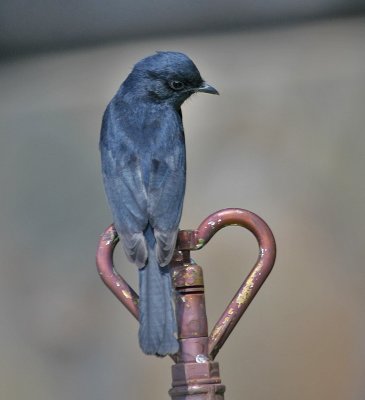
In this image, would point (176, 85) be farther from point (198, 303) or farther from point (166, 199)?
point (198, 303)

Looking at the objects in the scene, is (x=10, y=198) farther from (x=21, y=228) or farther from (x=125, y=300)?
(x=125, y=300)

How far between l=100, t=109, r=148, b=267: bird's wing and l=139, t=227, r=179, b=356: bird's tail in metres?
0.09

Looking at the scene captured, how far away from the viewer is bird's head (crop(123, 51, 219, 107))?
4586mm

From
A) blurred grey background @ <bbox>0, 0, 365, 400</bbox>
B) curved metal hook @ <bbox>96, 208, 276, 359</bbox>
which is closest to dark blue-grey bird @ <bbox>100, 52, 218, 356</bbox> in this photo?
curved metal hook @ <bbox>96, 208, 276, 359</bbox>

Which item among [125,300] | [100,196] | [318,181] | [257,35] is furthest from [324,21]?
[125,300]

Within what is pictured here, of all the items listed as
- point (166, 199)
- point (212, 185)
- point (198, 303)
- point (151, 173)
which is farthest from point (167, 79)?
point (198, 303)

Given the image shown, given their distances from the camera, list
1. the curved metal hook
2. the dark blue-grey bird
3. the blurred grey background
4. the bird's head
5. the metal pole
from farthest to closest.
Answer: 1. the blurred grey background
2. the bird's head
3. the dark blue-grey bird
4. the curved metal hook
5. the metal pole

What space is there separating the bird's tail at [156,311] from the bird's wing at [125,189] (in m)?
0.09

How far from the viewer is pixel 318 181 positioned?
605cm

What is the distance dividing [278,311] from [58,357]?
1.13 meters

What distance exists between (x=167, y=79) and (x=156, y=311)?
5.39 feet

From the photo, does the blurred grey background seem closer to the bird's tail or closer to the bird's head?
the bird's head

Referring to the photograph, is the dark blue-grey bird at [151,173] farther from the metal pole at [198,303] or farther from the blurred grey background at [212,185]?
the blurred grey background at [212,185]

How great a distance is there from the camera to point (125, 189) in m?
3.98
